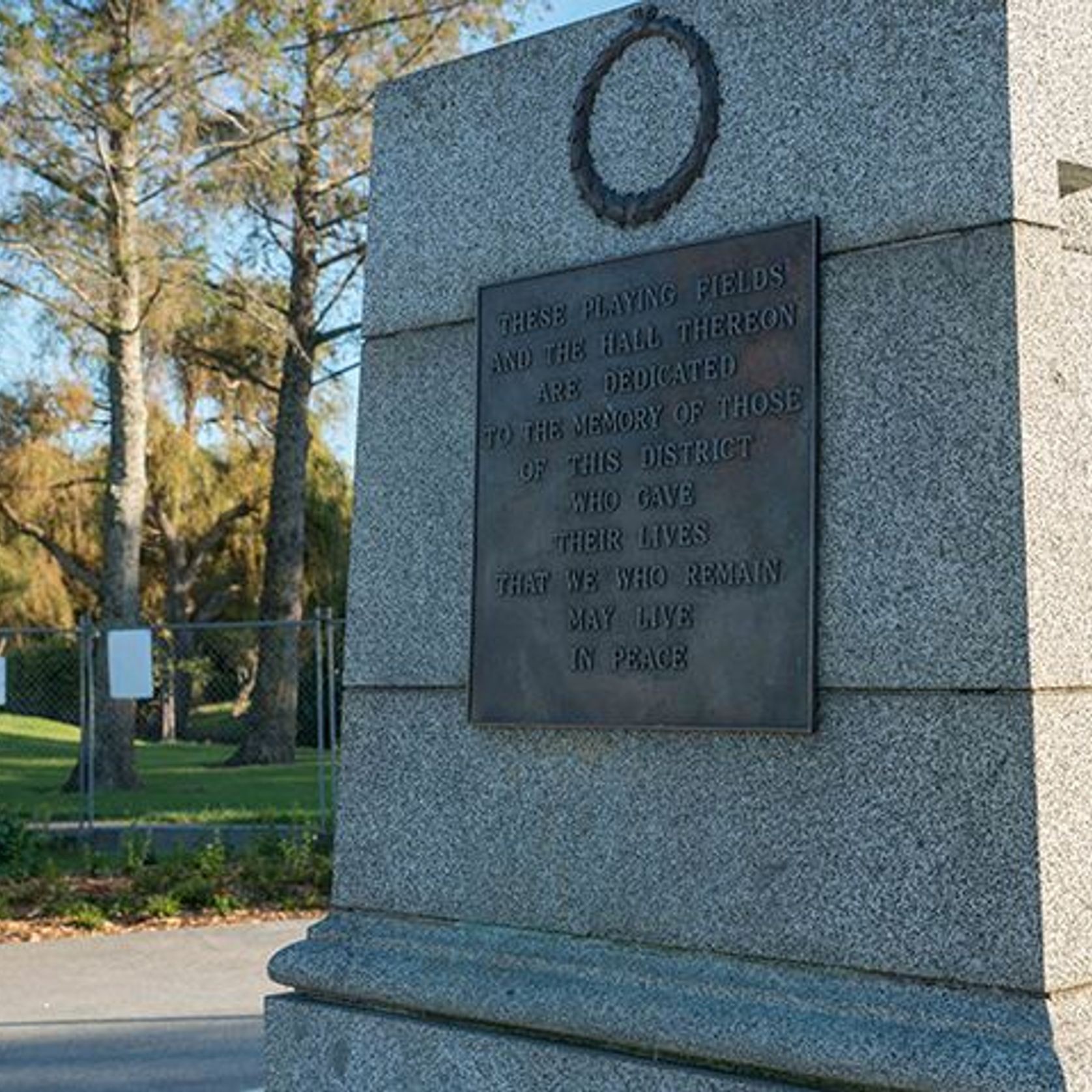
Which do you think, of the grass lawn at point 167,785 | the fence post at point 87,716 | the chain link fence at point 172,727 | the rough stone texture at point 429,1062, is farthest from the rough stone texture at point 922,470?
the grass lawn at point 167,785

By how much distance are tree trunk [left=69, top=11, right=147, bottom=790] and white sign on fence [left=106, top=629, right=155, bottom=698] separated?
208 inches

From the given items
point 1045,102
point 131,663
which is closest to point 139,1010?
point 1045,102

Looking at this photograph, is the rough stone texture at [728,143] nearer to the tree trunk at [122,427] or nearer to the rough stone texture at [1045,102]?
the rough stone texture at [1045,102]

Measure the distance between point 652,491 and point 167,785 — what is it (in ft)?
64.4

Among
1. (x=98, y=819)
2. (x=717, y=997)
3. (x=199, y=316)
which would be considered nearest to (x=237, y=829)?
(x=98, y=819)

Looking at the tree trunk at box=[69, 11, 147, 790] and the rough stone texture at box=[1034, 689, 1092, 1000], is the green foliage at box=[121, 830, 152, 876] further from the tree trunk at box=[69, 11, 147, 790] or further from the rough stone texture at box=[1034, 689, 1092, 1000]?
the rough stone texture at box=[1034, 689, 1092, 1000]

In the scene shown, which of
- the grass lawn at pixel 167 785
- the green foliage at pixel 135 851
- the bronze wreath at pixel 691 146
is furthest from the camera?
the grass lawn at pixel 167 785

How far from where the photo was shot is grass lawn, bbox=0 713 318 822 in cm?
1939

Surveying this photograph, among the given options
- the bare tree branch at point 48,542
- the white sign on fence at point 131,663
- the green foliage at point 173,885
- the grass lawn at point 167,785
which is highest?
the bare tree branch at point 48,542

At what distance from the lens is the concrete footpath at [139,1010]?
7781mm

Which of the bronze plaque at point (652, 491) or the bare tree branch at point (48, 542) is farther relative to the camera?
the bare tree branch at point (48, 542)

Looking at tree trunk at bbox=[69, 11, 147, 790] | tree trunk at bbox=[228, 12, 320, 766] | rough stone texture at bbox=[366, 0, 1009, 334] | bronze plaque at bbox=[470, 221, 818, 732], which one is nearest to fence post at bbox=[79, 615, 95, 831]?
tree trunk at bbox=[69, 11, 147, 790]

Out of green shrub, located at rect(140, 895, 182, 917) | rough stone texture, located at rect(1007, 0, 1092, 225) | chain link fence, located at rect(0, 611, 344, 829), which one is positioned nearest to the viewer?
rough stone texture, located at rect(1007, 0, 1092, 225)

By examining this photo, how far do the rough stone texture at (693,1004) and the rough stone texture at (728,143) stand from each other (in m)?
1.78
